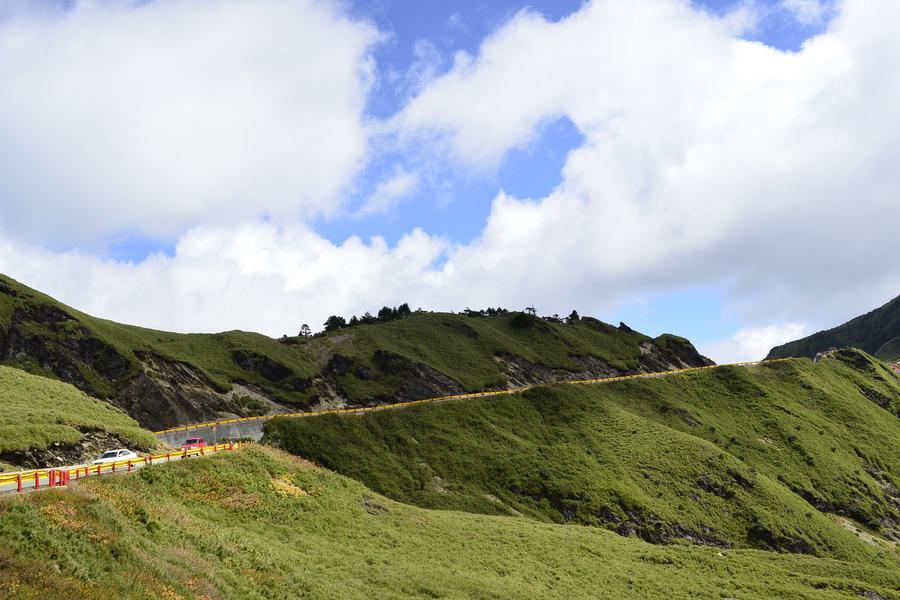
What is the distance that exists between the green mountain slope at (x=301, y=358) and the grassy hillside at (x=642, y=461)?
25468 mm

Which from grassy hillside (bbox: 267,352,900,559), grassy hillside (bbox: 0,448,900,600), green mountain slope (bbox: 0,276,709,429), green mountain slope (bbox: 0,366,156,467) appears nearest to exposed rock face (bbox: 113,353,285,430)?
green mountain slope (bbox: 0,276,709,429)

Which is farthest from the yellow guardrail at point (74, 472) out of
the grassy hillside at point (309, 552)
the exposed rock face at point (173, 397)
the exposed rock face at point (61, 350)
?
the exposed rock face at point (61, 350)

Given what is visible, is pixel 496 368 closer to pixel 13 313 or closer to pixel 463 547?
pixel 13 313

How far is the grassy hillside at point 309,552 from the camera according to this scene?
814 inches

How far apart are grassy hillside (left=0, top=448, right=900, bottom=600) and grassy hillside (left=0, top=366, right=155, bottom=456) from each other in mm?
11194

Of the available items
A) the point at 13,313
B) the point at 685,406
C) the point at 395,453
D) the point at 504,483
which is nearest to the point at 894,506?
the point at 685,406

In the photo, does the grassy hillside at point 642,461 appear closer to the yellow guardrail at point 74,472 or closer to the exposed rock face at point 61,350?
the exposed rock face at point 61,350

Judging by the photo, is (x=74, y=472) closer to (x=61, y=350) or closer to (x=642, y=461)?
(x=642, y=461)

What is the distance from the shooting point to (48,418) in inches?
1948

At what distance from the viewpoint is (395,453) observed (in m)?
84.6

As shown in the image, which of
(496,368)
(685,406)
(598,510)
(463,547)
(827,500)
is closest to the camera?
(463,547)

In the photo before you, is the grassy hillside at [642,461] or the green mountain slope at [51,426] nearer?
the green mountain slope at [51,426]

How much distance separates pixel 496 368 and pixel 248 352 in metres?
48.6

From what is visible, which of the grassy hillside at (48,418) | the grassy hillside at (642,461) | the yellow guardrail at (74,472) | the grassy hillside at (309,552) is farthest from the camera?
the grassy hillside at (642,461)
